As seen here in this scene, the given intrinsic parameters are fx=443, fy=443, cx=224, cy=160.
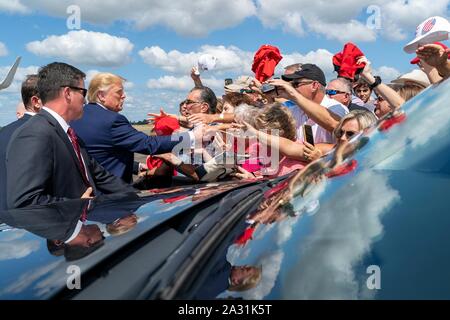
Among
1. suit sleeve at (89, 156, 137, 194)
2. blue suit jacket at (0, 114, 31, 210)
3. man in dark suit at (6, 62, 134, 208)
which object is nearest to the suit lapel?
man in dark suit at (6, 62, 134, 208)

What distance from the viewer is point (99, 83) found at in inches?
144

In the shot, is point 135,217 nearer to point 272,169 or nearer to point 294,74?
point 272,169

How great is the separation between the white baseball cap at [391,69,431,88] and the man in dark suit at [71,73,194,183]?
2000 millimetres

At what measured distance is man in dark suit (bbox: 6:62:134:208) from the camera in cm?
253

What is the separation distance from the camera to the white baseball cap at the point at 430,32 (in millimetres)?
2721

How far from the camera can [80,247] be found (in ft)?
4.61

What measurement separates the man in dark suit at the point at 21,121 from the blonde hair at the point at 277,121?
180cm

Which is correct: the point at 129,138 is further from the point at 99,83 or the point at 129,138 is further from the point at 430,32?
the point at 430,32

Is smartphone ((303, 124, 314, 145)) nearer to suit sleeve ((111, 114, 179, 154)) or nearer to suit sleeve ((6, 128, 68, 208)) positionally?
suit sleeve ((111, 114, 179, 154))

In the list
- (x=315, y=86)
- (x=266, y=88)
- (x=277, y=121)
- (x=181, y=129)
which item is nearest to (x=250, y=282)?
(x=277, y=121)

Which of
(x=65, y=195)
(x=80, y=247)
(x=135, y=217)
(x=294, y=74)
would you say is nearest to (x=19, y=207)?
(x=65, y=195)

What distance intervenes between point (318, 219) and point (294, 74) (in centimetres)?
282

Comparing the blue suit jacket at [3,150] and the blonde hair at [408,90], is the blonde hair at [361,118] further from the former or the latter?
the blue suit jacket at [3,150]
